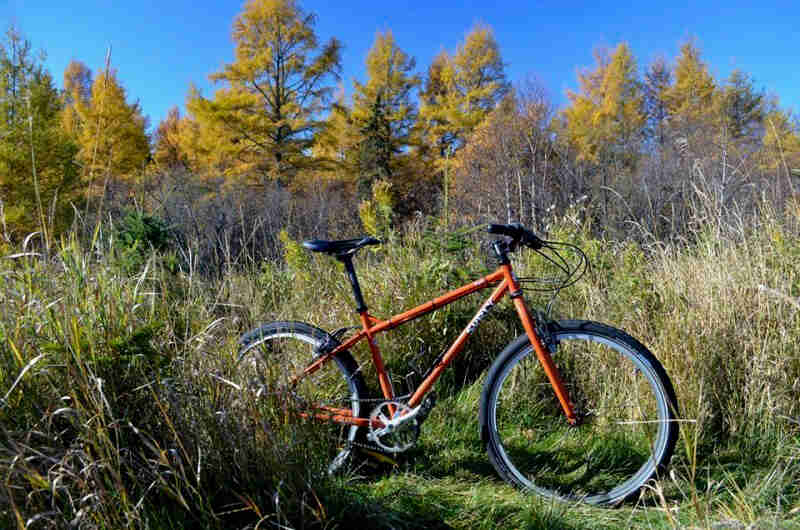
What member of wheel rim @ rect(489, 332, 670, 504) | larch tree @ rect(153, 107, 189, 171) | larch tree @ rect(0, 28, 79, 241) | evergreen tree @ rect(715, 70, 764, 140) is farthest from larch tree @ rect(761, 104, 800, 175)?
larch tree @ rect(153, 107, 189, 171)

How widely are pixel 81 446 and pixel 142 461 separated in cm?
20

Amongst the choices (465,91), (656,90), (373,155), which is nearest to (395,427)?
(373,155)

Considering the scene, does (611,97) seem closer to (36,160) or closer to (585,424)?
(36,160)

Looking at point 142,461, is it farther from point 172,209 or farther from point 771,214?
point 172,209

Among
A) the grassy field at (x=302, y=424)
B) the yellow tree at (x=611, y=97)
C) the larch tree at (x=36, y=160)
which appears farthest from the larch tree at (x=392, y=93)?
the grassy field at (x=302, y=424)

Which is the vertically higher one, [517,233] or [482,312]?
[517,233]

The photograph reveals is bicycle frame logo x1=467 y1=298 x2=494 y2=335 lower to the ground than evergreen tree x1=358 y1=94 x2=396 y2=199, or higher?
lower

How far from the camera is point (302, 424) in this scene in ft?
5.49

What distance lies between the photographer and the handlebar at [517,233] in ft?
6.48

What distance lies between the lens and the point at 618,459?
2176mm

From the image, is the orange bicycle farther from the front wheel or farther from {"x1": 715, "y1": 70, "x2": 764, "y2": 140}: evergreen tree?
{"x1": 715, "y1": 70, "x2": 764, "y2": 140}: evergreen tree

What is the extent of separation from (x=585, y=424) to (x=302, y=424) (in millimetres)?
1523

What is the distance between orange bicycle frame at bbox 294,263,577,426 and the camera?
1.99 meters

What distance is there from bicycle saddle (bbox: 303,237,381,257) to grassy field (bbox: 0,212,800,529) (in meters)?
0.46
